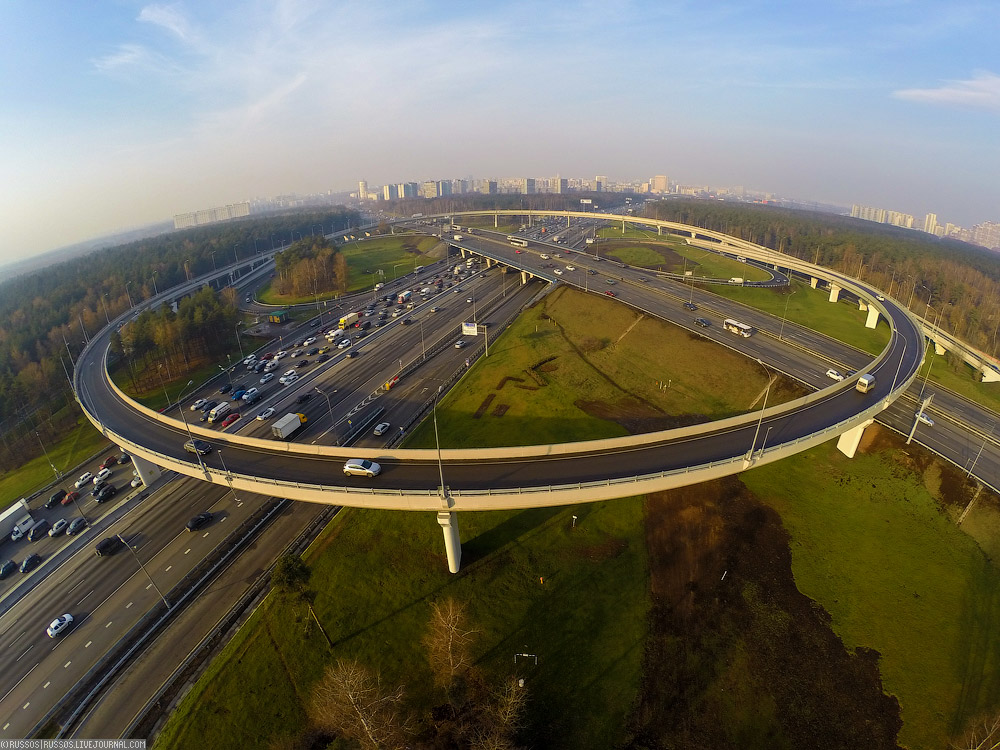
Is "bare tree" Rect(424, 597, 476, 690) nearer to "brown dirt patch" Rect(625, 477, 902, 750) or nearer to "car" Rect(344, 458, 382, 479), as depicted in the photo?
"car" Rect(344, 458, 382, 479)

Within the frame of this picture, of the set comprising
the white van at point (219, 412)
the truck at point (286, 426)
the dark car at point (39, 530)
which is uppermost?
the truck at point (286, 426)

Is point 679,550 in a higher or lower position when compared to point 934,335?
lower

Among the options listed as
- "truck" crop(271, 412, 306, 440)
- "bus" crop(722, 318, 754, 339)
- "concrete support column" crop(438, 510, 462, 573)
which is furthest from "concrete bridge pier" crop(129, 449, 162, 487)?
"bus" crop(722, 318, 754, 339)

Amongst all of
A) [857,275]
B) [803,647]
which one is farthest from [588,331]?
[857,275]

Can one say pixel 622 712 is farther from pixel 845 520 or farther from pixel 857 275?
pixel 857 275

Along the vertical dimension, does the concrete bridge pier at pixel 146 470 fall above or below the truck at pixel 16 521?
above

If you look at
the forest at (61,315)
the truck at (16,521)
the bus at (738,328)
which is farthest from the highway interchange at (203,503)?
the forest at (61,315)

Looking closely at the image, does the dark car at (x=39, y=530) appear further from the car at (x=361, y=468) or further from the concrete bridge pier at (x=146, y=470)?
the car at (x=361, y=468)
